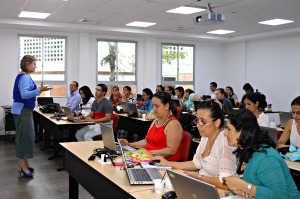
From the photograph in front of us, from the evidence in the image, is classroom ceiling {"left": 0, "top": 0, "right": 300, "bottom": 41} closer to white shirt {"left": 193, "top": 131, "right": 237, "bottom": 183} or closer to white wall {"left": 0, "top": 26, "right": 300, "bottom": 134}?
white wall {"left": 0, "top": 26, "right": 300, "bottom": 134}

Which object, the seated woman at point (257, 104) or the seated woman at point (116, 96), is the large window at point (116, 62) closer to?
the seated woman at point (116, 96)

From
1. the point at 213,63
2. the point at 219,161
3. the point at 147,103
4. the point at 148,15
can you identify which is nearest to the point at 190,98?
the point at 147,103

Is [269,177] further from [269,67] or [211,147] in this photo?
[269,67]

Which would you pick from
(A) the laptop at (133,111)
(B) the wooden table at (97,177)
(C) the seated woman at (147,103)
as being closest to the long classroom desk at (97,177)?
(B) the wooden table at (97,177)

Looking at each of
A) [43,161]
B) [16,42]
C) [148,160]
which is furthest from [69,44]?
[148,160]

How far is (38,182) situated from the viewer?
4727mm

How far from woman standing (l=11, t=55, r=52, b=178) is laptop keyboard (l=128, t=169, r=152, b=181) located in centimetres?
263

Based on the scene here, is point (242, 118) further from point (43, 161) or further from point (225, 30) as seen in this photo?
point (225, 30)

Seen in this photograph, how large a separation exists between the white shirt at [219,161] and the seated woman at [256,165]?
0.18 m

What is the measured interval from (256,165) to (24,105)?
3.66 metres

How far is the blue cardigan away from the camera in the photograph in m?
1.72

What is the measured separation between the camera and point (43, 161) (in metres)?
6.02

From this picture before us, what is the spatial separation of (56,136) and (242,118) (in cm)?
427

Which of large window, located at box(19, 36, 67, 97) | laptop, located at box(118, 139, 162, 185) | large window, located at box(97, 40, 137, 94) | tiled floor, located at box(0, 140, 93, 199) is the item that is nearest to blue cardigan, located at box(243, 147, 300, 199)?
laptop, located at box(118, 139, 162, 185)
